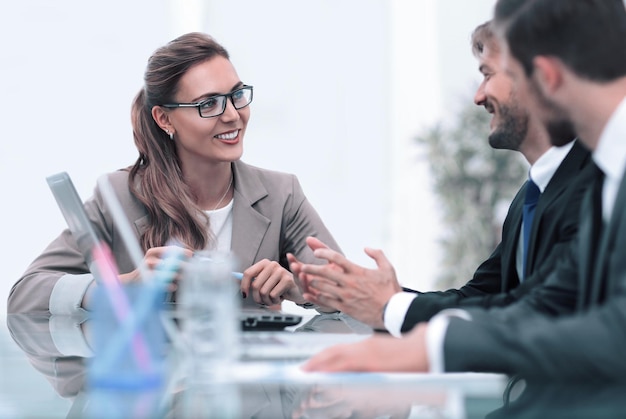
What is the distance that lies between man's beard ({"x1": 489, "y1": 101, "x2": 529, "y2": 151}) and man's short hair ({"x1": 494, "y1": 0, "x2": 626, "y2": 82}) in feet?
2.13

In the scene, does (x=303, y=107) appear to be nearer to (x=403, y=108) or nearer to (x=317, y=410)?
(x=403, y=108)

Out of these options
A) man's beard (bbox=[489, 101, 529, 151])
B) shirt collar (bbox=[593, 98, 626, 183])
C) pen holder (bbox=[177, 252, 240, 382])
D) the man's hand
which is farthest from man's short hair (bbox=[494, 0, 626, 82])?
man's beard (bbox=[489, 101, 529, 151])

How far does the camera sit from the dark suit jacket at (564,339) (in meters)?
0.98

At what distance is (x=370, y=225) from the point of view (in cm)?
589

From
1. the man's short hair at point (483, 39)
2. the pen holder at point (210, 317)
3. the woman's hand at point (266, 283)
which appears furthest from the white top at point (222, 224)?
the pen holder at point (210, 317)

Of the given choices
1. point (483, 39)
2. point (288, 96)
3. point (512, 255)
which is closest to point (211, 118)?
point (483, 39)

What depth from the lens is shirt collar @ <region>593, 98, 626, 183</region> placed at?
44.9 inches

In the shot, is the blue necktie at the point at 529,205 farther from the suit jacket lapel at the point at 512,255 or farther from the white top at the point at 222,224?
the white top at the point at 222,224

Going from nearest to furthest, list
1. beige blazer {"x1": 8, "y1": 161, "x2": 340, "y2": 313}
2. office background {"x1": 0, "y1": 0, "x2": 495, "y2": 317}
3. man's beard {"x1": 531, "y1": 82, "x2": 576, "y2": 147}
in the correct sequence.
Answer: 1. man's beard {"x1": 531, "y1": 82, "x2": 576, "y2": 147}
2. beige blazer {"x1": 8, "y1": 161, "x2": 340, "y2": 313}
3. office background {"x1": 0, "y1": 0, "x2": 495, "y2": 317}

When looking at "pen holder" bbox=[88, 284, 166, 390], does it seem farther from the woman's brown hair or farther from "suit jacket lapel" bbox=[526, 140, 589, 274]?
the woman's brown hair

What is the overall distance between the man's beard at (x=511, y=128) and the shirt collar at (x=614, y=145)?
64cm

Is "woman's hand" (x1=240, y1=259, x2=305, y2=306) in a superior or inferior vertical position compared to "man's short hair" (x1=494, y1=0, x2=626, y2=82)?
inferior

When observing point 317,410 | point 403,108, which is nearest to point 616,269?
point 317,410

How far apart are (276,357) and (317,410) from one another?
0.30m
